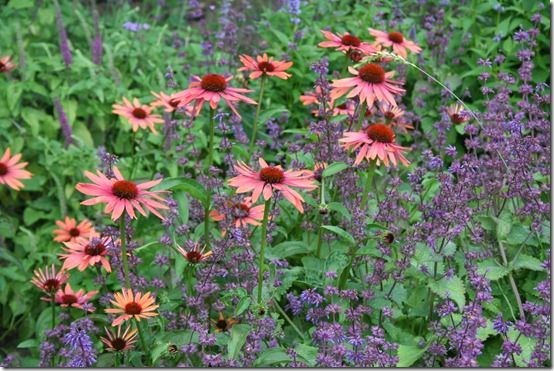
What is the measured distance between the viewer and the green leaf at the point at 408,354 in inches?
101

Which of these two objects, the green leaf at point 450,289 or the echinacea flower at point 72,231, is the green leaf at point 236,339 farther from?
the echinacea flower at point 72,231

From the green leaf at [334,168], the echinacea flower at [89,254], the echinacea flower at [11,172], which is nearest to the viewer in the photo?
the green leaf at [334,168]

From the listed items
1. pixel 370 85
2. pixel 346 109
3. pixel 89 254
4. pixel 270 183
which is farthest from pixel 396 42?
pixel 89 254

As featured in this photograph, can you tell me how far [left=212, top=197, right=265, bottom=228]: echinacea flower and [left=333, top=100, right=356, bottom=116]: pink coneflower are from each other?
0.63 m

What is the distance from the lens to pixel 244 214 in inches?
115

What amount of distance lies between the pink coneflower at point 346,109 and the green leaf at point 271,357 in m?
1.22

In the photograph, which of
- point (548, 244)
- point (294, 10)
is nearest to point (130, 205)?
point (548, 244)

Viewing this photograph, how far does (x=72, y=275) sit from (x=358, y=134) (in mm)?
1534

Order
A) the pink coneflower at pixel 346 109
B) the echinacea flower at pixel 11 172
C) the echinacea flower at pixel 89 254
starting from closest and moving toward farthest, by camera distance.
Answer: the echinacea flower at pixel 89 254, the pink coneflower at pixel 346 109, the echinacea flower at pixel 11 172

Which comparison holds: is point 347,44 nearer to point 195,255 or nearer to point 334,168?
point 334,168

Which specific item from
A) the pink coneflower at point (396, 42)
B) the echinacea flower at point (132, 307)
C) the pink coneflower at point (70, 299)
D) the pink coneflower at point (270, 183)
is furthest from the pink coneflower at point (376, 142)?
the pink coneflower at point (70, 299)

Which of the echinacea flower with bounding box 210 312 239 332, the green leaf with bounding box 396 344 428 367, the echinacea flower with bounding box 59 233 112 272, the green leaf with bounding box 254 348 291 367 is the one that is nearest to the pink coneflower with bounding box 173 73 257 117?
the echinacea flower with bounding box 59 233 112 272

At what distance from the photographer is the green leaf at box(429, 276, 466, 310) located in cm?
261

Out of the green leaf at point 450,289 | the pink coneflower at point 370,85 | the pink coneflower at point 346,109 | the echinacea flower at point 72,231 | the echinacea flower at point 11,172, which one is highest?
the pink coneflower at point 370,85
